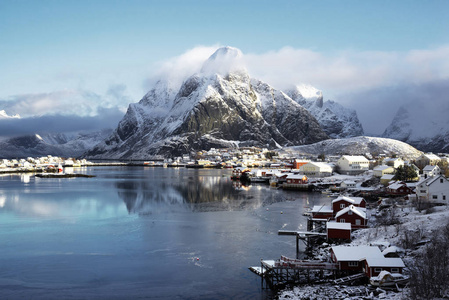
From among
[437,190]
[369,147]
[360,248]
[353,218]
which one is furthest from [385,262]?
[369,147]

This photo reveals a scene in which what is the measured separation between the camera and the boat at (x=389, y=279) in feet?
56.7

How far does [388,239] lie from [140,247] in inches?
569

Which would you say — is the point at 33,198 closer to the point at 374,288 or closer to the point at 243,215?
the point at 243,215

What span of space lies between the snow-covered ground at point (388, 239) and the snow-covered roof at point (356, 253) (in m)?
1.27

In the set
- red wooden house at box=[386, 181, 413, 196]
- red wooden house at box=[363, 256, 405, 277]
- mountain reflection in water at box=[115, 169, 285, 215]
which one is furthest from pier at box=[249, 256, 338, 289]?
red wooden house at box=[386, 181, 413, 196]

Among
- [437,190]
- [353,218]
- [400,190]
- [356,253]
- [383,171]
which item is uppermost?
[383,171]

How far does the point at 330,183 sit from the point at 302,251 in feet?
130

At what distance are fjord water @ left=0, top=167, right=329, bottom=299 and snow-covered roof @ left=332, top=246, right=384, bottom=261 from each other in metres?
3.88

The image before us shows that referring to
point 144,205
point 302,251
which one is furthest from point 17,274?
point 144,205

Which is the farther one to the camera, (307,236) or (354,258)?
(307,236)

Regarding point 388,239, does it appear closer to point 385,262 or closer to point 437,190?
point 385,262

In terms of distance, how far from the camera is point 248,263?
71.6 feet

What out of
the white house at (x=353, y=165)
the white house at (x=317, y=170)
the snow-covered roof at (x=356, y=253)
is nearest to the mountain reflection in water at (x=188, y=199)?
the snow-covered roof at (x=356, y=253)

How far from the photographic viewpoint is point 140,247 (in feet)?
82.9
